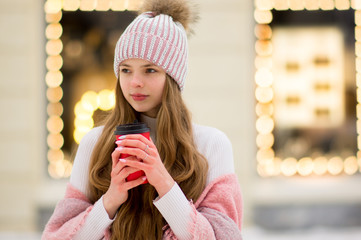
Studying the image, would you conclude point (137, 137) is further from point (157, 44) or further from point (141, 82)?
point (157, 44)

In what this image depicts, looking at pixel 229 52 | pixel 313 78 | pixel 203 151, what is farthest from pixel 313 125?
pixel 203 151

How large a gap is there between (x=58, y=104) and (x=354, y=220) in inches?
146

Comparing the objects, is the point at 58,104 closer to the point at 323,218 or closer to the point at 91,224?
the point at 323,218

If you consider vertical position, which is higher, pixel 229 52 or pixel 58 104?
pixel 229 52

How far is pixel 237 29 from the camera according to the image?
497cm

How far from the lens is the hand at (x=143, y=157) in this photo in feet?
4.36

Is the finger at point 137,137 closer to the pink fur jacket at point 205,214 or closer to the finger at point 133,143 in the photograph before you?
the finger at point 133,143

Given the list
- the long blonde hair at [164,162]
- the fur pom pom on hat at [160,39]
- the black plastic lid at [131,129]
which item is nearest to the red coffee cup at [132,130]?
the black plastic lid at [131,129]

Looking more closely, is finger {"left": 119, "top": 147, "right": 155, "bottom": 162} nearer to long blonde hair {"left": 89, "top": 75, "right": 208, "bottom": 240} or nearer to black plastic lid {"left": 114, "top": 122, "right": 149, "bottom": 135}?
black plastic lid {"left": 114, "top": 122, "right": 149, "bottom": 135}

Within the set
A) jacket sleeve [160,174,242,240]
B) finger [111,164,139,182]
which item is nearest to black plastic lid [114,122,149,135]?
finger [111,164,139,182]

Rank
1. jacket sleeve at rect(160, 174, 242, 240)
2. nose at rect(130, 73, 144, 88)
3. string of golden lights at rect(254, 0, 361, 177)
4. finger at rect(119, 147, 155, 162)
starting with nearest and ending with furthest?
finger at rect(119, 147, 155, 162) < jacket sleeve at rect(160, 174, 242, 240) < nose at rect(130, 73, 144, 88) < string of golden lights at rect(254, 0, 361, 177)

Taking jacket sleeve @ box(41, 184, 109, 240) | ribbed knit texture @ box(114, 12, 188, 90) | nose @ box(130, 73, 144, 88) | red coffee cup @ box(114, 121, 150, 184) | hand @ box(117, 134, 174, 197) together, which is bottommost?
jacket sleeve @ box(41, 184, 109, 240)

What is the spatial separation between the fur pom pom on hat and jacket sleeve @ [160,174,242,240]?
1.42 feet

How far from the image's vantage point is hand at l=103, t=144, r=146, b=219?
1.37 meters
